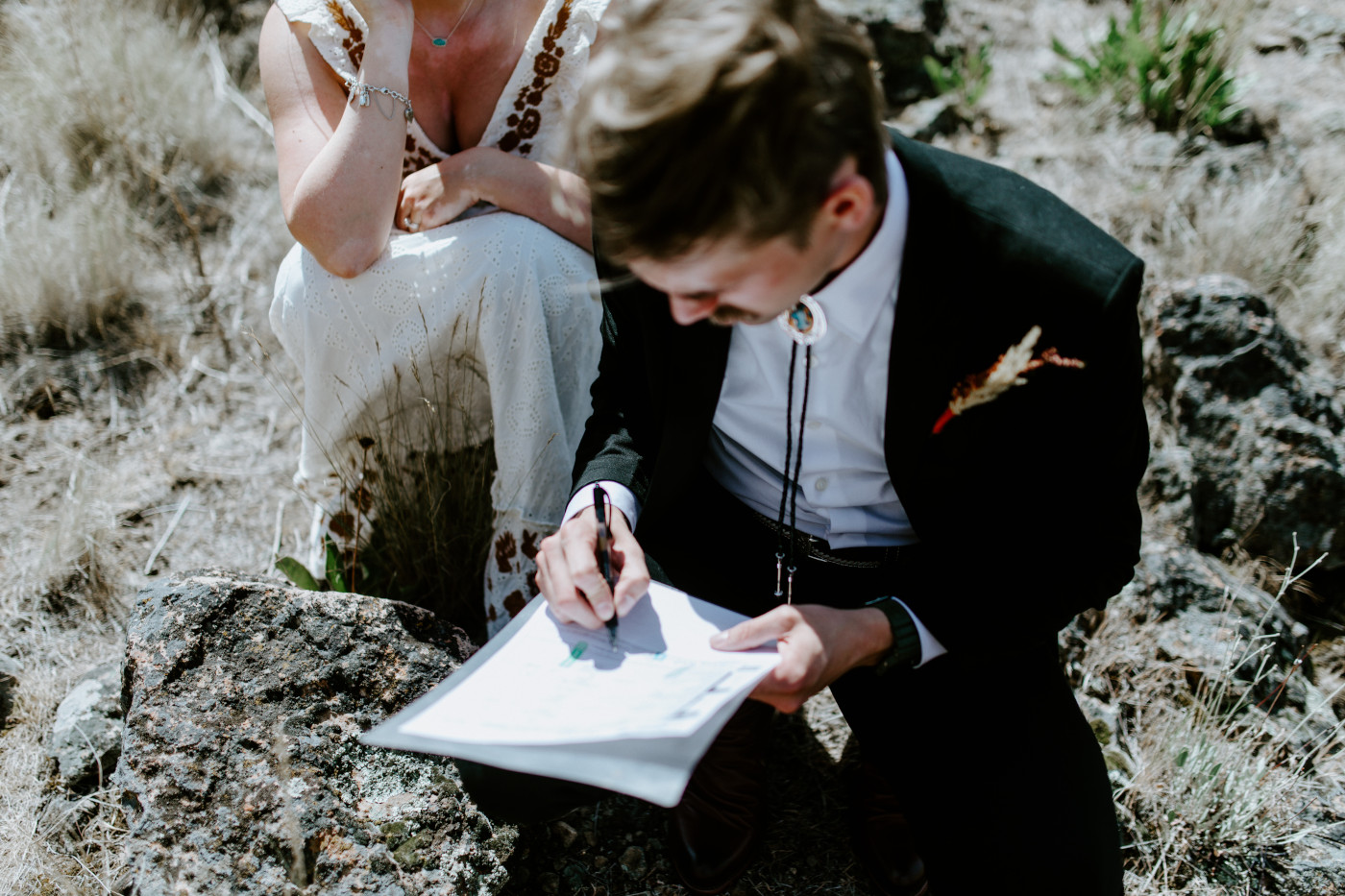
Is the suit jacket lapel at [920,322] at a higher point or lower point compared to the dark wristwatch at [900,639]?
higher

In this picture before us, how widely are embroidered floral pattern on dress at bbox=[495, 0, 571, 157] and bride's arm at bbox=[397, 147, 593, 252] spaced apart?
0.17 m

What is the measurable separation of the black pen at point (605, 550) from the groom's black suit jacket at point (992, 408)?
13cm

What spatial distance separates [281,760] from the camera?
4.41 feet

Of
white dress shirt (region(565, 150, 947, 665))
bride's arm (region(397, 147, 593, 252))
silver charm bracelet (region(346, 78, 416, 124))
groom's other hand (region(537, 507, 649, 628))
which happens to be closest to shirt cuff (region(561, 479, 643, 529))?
white dress shirt (region(565, 150, 947, 665))

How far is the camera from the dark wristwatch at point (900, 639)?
1.44 m

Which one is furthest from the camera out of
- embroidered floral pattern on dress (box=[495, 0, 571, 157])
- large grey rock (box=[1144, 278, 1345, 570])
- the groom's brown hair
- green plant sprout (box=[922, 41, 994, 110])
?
green plant sprout (box=[922, 41, 994, 110])

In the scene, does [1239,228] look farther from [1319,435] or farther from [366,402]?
[366,402]

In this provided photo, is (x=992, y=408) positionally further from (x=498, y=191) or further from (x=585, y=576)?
(x=498, y=191)

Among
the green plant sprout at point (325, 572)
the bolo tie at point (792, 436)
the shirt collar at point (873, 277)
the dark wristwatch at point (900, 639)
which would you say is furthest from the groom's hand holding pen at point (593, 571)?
the green plant sprout at point (325, 572)

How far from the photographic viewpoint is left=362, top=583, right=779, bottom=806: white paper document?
3.57ft

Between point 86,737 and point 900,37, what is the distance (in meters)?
4.18

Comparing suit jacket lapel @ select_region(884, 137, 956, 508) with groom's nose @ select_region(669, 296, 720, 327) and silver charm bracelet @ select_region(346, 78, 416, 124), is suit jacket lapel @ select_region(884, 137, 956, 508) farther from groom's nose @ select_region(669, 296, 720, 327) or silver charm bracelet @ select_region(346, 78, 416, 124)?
silver charm bracelet @ select_region(346, 78, 416, 124)

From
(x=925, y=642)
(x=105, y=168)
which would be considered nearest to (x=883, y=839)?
(x=925, y=642)

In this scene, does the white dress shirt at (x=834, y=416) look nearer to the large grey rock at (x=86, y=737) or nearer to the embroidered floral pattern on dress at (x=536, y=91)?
the embroidered floral pattern on dress at (x=536, y=91)
